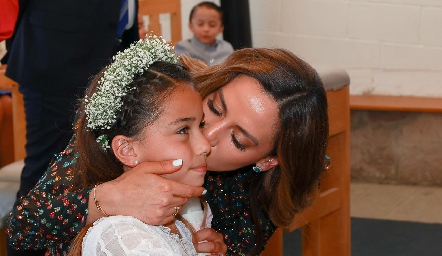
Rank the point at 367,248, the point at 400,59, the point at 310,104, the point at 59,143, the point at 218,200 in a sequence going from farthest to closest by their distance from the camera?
the point at 400,59 < the point at 367,248 < the point at 59,143 < the point at 218,200 < the point at 310,104

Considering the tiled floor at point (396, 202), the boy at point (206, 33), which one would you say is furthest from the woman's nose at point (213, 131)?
the boy at point (206, 33)

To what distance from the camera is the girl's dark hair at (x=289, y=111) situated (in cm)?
163

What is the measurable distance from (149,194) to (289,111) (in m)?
0.40

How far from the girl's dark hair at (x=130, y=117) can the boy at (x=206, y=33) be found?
2.36 m

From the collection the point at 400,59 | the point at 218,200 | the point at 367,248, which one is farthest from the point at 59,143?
the point at 400,59

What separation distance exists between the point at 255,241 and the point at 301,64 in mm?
425

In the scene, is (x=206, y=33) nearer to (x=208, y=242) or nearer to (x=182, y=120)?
(x=208, y=242)

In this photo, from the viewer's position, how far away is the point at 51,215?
149 cm

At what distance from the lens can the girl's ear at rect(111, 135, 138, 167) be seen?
1.40 meters

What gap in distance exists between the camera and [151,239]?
1.31 metres

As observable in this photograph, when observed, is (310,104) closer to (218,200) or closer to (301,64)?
(301,64)

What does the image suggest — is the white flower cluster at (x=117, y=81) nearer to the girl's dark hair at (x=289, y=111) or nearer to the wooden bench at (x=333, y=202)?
the girl's dark hair at (x=289, y=111)

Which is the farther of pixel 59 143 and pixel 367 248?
pixel 367 248

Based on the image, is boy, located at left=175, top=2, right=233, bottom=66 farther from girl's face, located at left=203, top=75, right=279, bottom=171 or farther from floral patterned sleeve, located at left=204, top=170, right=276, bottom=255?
girl's face, located at left=203, top=75, right=279, bottom=171
